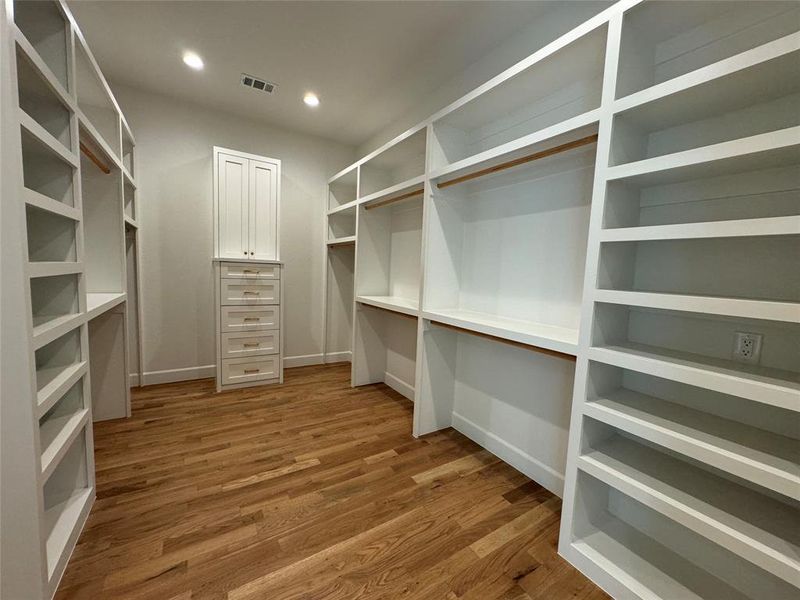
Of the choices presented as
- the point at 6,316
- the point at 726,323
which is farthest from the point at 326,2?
the point at 726,323

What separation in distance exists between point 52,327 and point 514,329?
1953mm

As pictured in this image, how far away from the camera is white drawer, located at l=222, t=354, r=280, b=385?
3014 mm

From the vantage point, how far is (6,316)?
3.16ft

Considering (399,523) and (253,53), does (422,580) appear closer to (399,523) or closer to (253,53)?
(399,523)

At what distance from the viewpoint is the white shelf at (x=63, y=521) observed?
1196 millimetres

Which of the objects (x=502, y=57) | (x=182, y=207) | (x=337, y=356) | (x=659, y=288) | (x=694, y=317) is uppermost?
(x=502, y=57)

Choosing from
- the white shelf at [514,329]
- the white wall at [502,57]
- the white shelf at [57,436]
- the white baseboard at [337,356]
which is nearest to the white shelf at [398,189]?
the white wall at [502,57]

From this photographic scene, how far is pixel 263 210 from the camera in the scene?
3178 mm

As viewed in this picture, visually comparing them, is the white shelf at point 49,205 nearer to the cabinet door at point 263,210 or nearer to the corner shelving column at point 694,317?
the cabinet door at point 263,210

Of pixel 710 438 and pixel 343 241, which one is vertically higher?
pixel 343 241

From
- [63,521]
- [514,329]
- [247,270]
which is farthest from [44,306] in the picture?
[514,329]

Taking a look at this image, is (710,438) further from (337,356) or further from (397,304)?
(337,356)

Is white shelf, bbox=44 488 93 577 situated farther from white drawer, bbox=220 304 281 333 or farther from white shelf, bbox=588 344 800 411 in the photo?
white shelf, bbox=588 344 800 411

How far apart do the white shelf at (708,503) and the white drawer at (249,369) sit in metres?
2.80
